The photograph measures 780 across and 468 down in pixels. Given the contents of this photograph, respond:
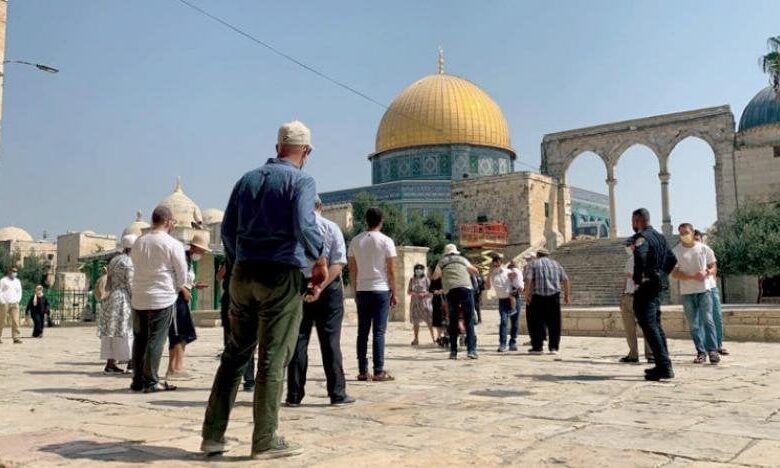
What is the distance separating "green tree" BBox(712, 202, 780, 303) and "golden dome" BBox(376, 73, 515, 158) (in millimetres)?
19481

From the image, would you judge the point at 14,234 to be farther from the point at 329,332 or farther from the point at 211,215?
the point at 329,332

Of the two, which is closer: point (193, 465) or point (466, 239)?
point (193, 465)

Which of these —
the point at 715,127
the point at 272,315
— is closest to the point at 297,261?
the point at 272,315

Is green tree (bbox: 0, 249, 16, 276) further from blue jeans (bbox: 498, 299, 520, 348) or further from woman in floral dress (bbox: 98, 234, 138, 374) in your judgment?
blue jeans (bbox: 498, 299, 520, 348)

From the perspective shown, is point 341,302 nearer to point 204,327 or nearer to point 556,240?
point 204,327

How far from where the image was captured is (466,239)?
110ft

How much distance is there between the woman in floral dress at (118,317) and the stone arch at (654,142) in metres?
27.1

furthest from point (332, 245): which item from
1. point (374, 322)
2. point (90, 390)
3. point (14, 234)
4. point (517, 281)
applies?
point (14, 234)

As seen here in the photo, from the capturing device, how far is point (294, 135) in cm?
329

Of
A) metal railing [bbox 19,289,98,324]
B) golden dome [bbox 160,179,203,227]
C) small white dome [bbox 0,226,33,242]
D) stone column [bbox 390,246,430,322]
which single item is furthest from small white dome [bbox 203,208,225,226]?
stone column [bbox 390,246,430,322]

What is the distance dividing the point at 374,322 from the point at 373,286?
0.95 ft

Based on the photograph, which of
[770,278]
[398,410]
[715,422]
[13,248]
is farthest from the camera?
[13,248]

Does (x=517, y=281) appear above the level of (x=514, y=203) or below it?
below

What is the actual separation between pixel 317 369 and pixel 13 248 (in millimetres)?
57624
